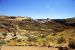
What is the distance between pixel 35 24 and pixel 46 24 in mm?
2280

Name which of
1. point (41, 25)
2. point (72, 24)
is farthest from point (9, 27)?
point (72, 24)

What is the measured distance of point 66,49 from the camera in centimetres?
1010

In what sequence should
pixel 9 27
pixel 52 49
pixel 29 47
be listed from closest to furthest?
pixel 52 49
pixel 29 47
pixel 9 27

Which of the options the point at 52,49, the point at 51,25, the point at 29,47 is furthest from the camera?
the point at 51,25

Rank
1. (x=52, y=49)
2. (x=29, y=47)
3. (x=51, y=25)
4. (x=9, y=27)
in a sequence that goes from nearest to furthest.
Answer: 1. (x=52, y=49)
2. (x=29, y=47)
3. (x=9, y=27)
4. (x=51, y=25)

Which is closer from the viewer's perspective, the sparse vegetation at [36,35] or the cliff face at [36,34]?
the sparse vegetation at [36,35]

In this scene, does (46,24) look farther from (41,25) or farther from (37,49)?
(37,49)

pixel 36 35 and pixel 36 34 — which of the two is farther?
pixel 36 34

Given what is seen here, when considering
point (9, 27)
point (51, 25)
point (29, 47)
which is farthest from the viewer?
point (51, 25)

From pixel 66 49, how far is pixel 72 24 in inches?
819

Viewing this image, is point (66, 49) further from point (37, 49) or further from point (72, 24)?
point (72, 24)

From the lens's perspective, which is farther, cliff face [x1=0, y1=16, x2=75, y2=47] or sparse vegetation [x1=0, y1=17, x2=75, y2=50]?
cliff face [x1=0, y1=16, x2=75, y2=47]

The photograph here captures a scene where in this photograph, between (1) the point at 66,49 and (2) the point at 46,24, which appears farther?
(2) the point at 46,24

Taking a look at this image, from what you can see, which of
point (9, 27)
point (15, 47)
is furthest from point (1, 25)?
point (15, 47)
